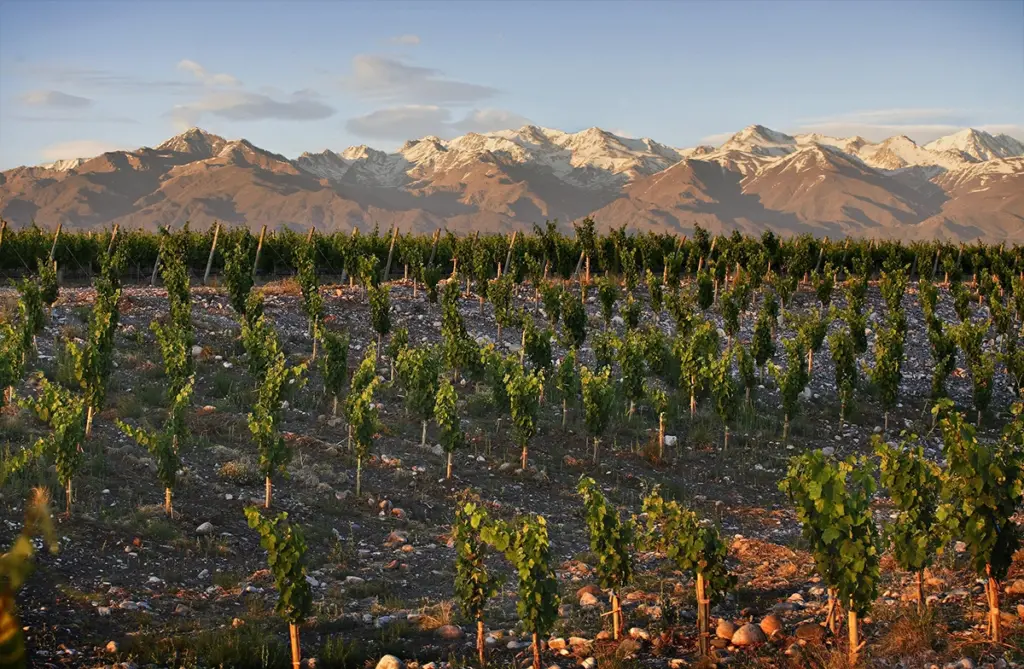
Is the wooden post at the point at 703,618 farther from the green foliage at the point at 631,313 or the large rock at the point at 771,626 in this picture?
the green foliage at the point at 631,313

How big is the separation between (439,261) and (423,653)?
28251mm

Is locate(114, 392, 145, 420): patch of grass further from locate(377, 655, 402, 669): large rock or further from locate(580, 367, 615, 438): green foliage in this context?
locate(377, 655, 402, 669): large rock

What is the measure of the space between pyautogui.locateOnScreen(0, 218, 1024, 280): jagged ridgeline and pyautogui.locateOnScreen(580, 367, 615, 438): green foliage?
36.0 ft

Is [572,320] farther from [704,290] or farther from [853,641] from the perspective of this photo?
[853,641]

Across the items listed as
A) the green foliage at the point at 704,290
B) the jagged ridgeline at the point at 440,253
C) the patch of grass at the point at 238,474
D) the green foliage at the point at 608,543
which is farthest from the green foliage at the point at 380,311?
the green foliage at the point at 608,543

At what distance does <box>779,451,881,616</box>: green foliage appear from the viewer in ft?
28.0

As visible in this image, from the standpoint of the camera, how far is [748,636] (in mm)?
9383

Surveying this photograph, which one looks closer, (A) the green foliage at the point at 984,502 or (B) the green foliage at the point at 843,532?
(B) the green foliage at the point at 843,532

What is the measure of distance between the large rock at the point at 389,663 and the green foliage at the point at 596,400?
28.7 feet

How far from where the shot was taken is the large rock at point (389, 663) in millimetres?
8734

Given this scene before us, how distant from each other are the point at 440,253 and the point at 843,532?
2904 cm

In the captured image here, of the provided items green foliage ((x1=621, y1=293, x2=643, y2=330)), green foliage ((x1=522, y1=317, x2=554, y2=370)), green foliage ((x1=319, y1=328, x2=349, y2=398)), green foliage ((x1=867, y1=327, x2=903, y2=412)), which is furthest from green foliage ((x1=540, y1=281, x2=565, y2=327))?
green foliage ((x1=319, y1=328, x2=349, y2=398))

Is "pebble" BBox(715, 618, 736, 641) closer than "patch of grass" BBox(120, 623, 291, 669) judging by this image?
No

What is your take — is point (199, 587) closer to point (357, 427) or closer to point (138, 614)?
point (138, 614)
